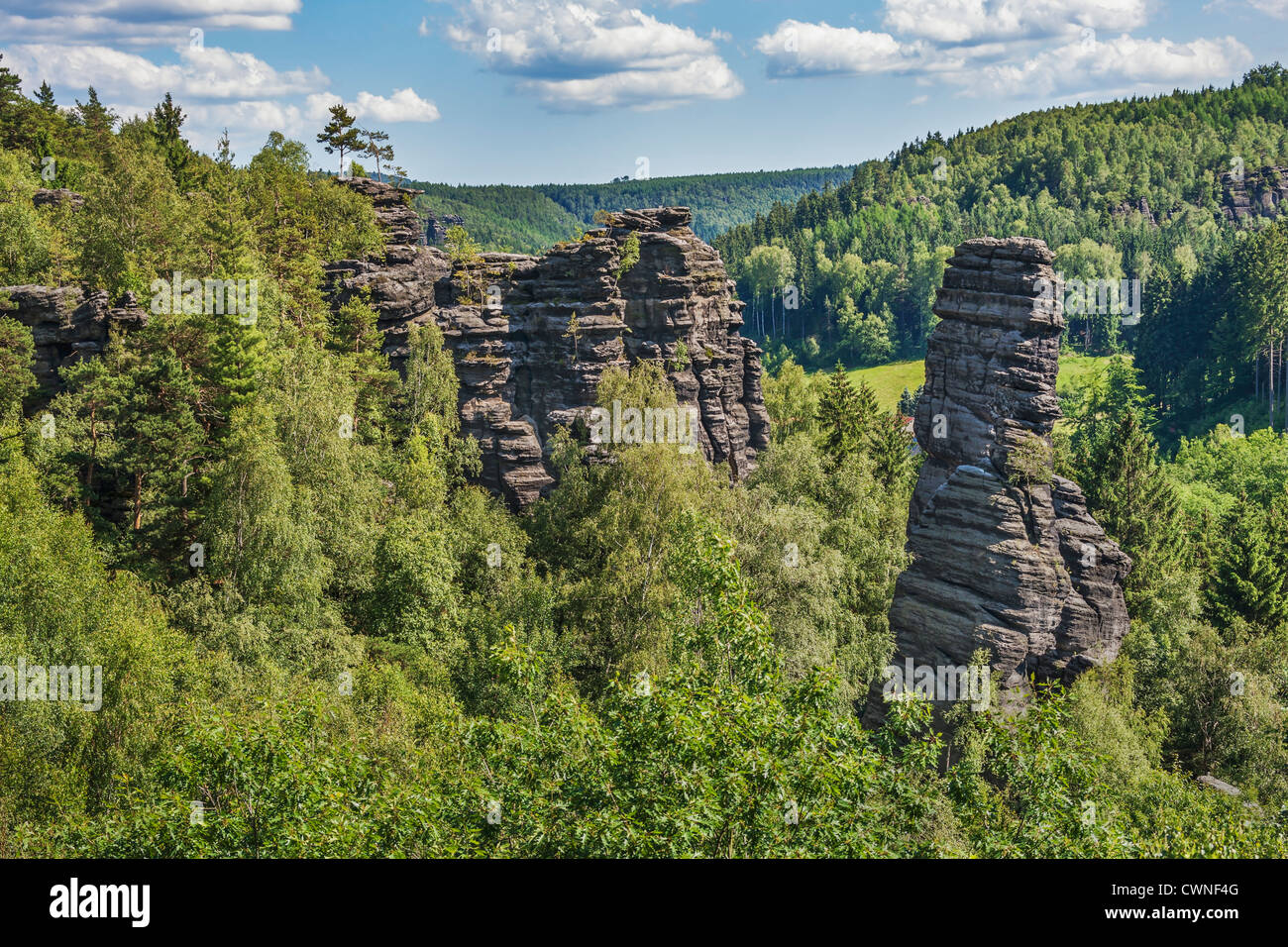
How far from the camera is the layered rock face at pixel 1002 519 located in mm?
35625

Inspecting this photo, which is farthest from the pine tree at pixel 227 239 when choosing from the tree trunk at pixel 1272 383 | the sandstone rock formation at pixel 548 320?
the tree trunk at pixel 1272 383

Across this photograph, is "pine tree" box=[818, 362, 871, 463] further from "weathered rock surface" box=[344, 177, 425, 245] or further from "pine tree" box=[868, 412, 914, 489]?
"weathered rock surface" box=[344, 177, 425, 245]

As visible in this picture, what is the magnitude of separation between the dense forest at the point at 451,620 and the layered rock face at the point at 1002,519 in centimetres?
248

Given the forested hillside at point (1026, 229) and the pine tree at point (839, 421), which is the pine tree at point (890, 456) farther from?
the forested hillside at point (1026, 229)

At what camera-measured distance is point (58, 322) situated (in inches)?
1677

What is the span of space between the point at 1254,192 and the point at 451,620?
191101 millimetres

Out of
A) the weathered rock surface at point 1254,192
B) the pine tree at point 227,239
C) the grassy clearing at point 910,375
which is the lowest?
the grassy clearing at point 910,375

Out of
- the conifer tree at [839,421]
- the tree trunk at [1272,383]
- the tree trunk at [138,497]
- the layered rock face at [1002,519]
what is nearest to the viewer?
the layered rock face at [1002,519]

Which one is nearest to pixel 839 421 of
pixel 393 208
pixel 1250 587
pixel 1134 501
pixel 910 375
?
pixel 1134 501

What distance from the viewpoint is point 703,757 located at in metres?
14.6

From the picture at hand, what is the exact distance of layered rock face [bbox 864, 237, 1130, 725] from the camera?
35625 millimetres
